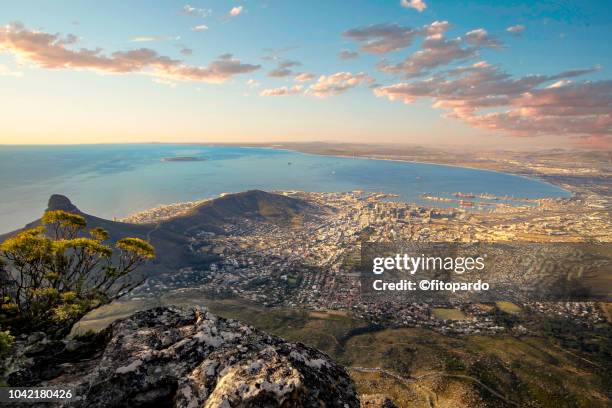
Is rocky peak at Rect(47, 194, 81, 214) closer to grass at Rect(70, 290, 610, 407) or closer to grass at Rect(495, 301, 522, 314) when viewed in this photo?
grass at Rect(70, 290, 610, 407)

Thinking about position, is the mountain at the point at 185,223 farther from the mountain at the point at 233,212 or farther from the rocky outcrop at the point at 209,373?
the rocky outcrop at the point at 209,373

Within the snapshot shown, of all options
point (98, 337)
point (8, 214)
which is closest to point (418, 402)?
point (98, 337)

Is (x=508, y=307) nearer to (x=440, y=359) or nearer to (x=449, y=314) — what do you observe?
(x=449, y=314)

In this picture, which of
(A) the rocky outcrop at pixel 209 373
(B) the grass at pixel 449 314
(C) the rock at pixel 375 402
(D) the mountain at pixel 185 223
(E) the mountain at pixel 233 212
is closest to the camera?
(A) the rocky outcrop at pixel 209 373

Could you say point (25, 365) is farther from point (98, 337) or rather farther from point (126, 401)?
point (126, 401)

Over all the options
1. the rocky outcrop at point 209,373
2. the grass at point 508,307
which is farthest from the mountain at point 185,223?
the rocky outcrop at point 209,373

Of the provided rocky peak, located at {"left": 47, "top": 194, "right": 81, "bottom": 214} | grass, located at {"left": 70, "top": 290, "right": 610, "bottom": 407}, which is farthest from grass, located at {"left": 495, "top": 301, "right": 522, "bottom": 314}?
rocky peak, located at {"left": 47, "top": 194, "right": 81, "bottom": 214}
